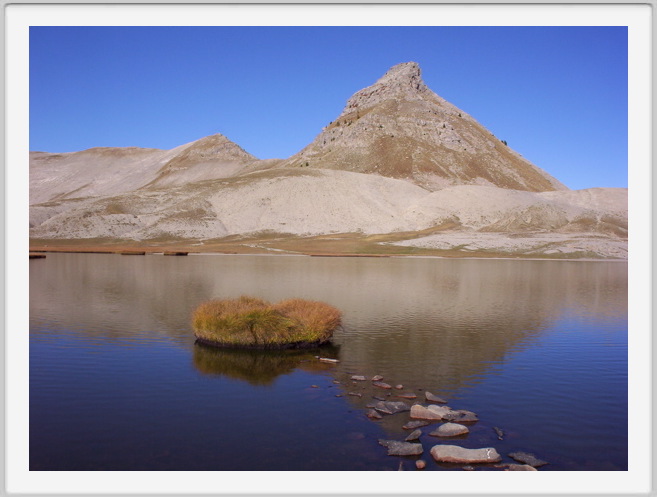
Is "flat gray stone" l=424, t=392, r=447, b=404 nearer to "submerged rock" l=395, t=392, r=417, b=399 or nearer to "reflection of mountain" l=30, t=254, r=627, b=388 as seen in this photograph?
"submerged rock" l=395, t=392, r=417, b=399

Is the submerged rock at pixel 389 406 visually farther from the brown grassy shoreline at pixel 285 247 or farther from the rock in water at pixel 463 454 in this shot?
the brown grassy shoreline at pixel 285 247

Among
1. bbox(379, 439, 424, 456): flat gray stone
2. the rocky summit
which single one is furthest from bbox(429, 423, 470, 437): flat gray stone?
the rocky summit

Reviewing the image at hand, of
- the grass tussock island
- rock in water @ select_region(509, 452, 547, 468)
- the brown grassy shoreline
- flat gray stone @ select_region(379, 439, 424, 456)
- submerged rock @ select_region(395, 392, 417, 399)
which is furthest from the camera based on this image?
the brown grassy shoreline

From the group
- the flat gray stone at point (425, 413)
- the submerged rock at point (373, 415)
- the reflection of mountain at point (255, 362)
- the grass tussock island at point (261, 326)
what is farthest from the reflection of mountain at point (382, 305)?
the submerged rock at point (373, 415)

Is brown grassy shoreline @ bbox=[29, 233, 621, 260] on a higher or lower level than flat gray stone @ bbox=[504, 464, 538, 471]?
higher

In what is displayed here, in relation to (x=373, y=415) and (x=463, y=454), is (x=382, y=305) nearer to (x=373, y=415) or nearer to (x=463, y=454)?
(x=373, y=415)

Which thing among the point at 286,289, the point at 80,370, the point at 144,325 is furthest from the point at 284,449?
the point at 286,289

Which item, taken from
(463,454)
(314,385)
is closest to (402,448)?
(463,454)
